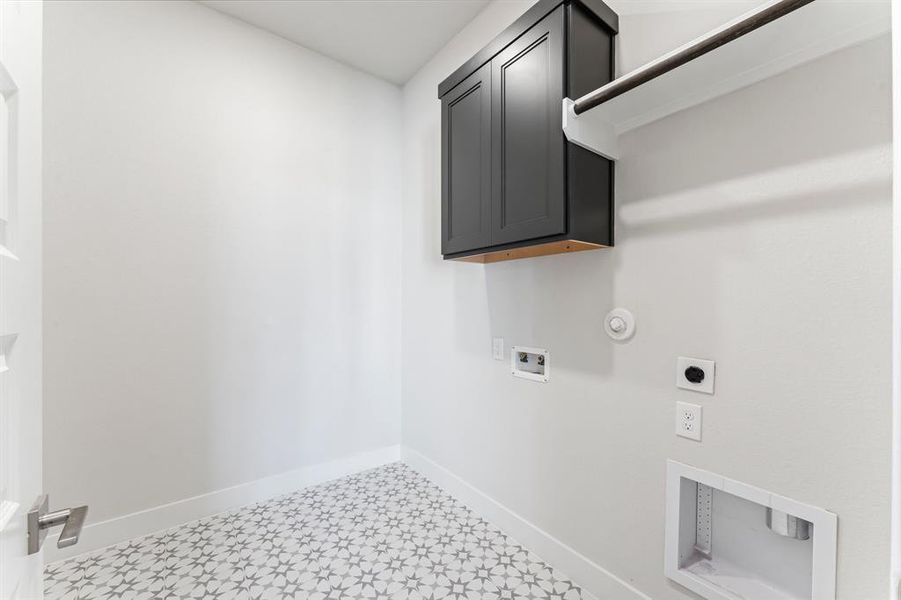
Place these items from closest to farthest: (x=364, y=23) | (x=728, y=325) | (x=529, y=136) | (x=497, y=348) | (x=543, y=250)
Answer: (x=728, y=325) < (x=529, y=136) < (x=543, y=250) < (x=497, y=348) < (x=364, y=23)

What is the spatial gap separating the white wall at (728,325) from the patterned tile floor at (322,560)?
0.27 meters

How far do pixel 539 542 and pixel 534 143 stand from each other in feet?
5.68

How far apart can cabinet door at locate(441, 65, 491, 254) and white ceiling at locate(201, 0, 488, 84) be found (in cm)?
61

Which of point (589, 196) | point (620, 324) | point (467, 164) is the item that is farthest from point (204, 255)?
point (620, 324)

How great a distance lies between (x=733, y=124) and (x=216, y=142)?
2362mm

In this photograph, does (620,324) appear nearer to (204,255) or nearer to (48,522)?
(48,522)

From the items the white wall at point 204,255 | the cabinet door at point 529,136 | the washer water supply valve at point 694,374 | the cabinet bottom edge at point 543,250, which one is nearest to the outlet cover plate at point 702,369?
the washer water supply valve at point 694,374

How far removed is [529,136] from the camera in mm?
1456

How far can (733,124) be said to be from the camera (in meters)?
1.16

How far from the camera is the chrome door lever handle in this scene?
0.63 meters

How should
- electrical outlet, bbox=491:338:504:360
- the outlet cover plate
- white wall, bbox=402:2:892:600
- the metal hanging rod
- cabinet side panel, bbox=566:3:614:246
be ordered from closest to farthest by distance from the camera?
the metal hanging rod, white wall, bbox=402:2:892:600, the outlet cover plate, cabinet side panel, bbox=566:3:614:246, electrical outlet, bbox=491:338:504:360

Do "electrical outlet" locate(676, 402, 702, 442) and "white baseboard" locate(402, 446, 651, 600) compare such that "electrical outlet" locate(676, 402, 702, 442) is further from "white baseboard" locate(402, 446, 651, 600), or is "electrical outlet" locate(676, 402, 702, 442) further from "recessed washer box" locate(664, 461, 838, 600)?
"white baseboard" locate(402, 446, 651, 600)

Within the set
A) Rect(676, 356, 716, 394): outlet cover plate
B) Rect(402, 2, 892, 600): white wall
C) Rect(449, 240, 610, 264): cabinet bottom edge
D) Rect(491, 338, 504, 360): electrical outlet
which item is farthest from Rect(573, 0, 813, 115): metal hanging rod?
Rect(491, 338, 504, 360): electrical outlet

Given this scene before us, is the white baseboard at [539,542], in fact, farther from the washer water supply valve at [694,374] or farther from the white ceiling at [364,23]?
the white ceiling at [364,23]
